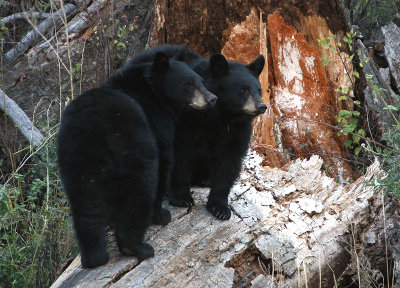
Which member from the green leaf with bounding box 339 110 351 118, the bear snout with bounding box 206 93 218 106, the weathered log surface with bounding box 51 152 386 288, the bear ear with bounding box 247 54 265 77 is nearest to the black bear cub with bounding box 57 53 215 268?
the weathered log surface with bounding box 51 152 386 288

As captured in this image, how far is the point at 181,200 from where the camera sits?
4363 millimetres

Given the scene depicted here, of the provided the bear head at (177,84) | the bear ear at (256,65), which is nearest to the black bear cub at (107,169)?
the bear head at (177,84)

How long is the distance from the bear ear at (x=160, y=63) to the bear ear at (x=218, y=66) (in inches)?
16.2

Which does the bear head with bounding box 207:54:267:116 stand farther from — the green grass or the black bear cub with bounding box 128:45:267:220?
the green grass

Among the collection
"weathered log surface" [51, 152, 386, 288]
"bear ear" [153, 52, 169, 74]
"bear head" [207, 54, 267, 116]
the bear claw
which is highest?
"bear ear" [153, 52, 169, 74]

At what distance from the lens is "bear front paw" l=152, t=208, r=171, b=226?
13.2 ft

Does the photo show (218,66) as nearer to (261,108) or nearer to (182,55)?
(182,55)

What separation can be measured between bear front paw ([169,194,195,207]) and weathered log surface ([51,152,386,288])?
70 mm

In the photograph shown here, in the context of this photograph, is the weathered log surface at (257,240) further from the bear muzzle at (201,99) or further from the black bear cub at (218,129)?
the bear muzzle at (201,99)

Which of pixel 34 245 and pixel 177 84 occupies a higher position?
pixel 177 84

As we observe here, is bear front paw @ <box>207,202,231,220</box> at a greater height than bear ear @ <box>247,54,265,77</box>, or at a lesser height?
lesser

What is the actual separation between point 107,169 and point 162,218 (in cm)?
85

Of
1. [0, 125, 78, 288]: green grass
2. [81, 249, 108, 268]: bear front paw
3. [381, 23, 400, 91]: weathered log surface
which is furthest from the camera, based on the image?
[381, 23, 400, 91]: weathered log surface

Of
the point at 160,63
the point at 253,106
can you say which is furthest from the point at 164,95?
the point at 253,106
